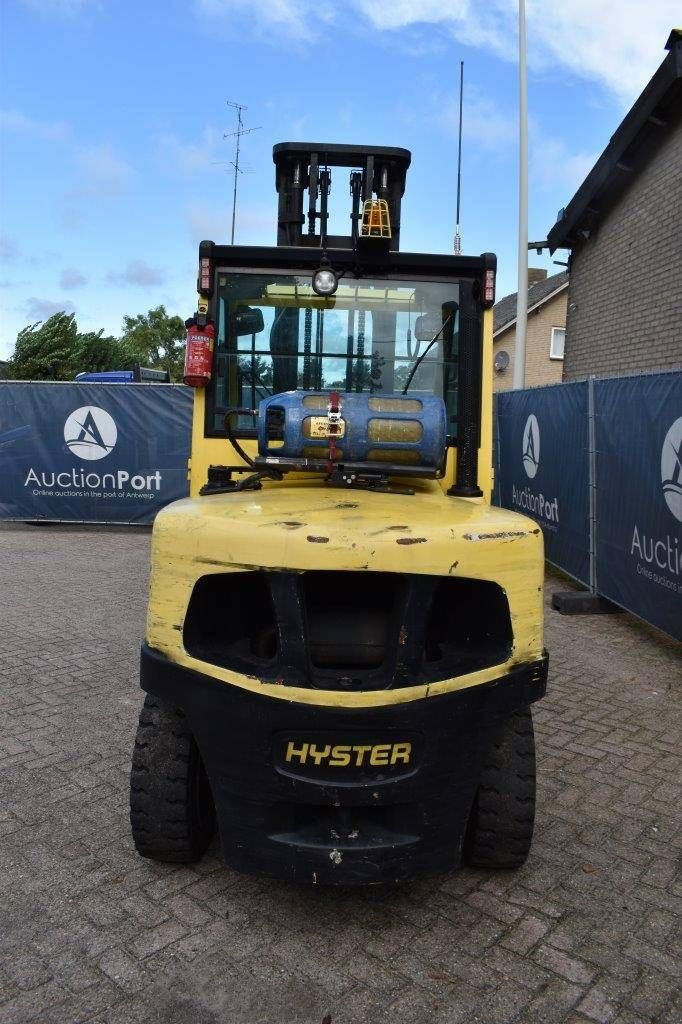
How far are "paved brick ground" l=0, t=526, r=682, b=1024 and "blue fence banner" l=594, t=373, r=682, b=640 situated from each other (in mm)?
1779

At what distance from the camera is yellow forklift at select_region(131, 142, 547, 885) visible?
7.78ft

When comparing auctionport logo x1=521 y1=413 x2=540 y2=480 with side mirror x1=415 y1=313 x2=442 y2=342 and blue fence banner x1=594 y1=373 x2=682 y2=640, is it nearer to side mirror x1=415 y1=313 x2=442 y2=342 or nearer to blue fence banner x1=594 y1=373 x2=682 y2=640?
blue fence banner x1=594 y1=373 x2=682 y2=640

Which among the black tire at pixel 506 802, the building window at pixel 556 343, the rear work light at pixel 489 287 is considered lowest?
the black tire at pixel 506 802

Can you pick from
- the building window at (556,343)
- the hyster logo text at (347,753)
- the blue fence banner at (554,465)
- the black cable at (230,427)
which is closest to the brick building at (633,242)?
the blue fence banner at (554,465)

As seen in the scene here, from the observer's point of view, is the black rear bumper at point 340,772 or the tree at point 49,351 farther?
the tree at point 49,351

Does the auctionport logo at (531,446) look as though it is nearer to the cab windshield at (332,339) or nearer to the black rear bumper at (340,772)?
the cab windshield at (332,339)

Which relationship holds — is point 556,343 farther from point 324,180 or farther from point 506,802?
point 506,802

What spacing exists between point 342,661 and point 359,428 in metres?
0.97

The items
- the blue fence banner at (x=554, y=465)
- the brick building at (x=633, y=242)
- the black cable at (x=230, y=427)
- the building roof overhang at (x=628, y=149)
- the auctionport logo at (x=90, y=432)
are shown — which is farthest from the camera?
the auctionport logo at (x=90, y=432)

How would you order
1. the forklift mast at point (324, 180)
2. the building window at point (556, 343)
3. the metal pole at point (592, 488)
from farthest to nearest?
the building window at point (556, 343), the metal pole at point (592, 488), the forklift mast at point (324, 180)

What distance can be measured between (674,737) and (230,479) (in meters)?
3.00

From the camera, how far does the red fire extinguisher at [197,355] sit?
3.76 meters

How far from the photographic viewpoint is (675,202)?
9523 mm

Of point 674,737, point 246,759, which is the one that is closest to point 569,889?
point 246,759
